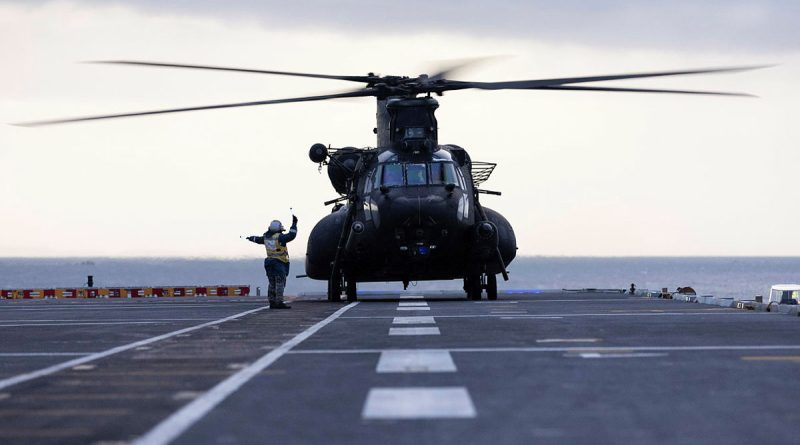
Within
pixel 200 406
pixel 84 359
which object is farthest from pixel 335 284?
pixel 200 406

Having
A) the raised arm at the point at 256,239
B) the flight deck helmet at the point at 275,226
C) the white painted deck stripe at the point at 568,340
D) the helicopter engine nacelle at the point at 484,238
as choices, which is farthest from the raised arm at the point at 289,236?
the white painted deck stripe at the point at 568,340

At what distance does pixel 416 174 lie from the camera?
105ft

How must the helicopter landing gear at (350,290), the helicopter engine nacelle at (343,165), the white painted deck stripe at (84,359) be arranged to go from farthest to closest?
the helicopter engine nacelle at (343,165), the helicopter landing gear at (350,290), the white painted deck stripe at (84,359)

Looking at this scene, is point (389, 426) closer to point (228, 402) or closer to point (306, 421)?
point (306, 421)

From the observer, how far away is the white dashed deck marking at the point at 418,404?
895cm

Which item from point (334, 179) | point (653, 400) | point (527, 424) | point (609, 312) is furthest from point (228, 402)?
point (334, 179)

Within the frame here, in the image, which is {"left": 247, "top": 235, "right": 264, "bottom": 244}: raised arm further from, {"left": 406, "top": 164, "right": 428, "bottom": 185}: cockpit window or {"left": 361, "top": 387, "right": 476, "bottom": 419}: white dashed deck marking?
{"left": 361, "top": 387, "right": 476, "bottom": 419}: white dashed deck marking

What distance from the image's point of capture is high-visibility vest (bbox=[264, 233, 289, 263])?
94.1ft

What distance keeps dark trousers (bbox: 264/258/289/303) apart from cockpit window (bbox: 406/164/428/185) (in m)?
4.60

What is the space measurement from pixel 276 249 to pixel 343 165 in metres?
7.30

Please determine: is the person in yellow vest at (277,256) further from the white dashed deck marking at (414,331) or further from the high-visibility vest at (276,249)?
the white dashed deck marking at (414,331)

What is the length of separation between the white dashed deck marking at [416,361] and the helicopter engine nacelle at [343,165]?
2108 cm

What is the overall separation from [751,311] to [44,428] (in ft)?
64.5

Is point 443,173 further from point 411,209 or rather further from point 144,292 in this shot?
point 144,292
